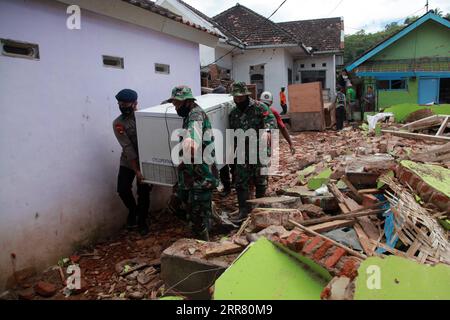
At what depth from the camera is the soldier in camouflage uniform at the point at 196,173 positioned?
3754mm

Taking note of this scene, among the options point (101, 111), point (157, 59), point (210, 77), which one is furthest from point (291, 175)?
point (210, 77)

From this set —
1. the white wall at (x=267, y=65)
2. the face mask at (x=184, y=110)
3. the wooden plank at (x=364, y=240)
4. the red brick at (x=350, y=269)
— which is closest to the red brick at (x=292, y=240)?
the red brick at (x=350, y=269)

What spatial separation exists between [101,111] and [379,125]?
8512 mm

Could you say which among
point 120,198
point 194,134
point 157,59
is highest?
point 157,59

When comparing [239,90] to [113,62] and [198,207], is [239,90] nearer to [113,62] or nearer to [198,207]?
[198,207]

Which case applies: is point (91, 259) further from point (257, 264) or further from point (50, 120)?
point (257, 264)

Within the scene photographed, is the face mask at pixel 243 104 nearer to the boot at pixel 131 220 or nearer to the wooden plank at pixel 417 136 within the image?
the boot at pixel 131 220

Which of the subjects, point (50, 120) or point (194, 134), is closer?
point (194, 134)

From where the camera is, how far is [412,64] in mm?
16188

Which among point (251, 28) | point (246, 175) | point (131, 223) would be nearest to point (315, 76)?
point (251, 28)

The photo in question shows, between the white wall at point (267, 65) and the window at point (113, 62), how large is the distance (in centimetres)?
1333

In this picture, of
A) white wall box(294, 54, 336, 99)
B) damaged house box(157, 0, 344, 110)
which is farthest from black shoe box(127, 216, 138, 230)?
white wall box(294, 54, 336, 99)

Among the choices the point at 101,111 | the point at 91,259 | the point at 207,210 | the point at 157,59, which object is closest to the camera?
the point at 207,210

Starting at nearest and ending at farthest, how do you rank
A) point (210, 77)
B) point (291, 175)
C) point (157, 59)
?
point (157, 59) → point (291, 175) → point (210, 77)
